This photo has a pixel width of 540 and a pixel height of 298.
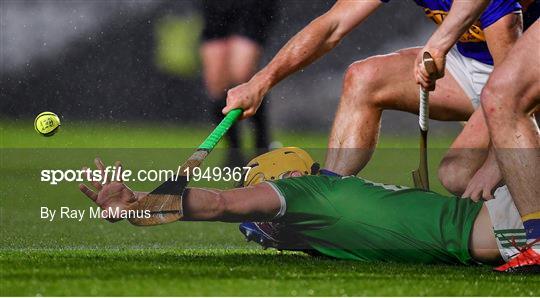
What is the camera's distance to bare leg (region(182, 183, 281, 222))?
11.8ft

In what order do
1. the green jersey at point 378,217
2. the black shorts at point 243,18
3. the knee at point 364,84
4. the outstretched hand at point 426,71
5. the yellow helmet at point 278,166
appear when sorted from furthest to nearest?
the black shorts at point 243,18
the knee at point 364,84
the yellow helmet at point 278,166
the outstretched hand at point 426,71
the green jersey at point 378,217

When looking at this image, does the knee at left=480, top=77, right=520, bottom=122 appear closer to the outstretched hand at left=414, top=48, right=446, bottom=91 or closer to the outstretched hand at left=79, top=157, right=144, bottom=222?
the outstretched hand at left=414, top=48, right=446, bottom=91

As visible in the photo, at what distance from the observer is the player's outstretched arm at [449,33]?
12.9ft

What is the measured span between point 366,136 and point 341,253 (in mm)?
795

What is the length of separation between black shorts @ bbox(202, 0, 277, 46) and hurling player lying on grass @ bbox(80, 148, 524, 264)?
7183 mm

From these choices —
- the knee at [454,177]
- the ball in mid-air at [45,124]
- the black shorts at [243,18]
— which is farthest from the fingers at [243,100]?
the black shorts at [243,18]

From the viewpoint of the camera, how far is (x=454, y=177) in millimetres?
4711

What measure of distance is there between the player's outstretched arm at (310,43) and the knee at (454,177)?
2.27ft

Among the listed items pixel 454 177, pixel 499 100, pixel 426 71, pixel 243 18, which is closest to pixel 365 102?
pixel 454 177

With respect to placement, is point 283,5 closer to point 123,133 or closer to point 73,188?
point 123,133

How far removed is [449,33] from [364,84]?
653mm

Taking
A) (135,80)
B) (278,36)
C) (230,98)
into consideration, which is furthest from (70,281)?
(135,80)

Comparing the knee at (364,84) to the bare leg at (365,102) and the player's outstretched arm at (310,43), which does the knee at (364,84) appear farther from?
the player's outstretched arm at (310,43)

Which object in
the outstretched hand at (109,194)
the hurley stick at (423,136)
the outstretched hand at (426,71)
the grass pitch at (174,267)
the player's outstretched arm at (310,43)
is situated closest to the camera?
the grass pitch at (174,267)
